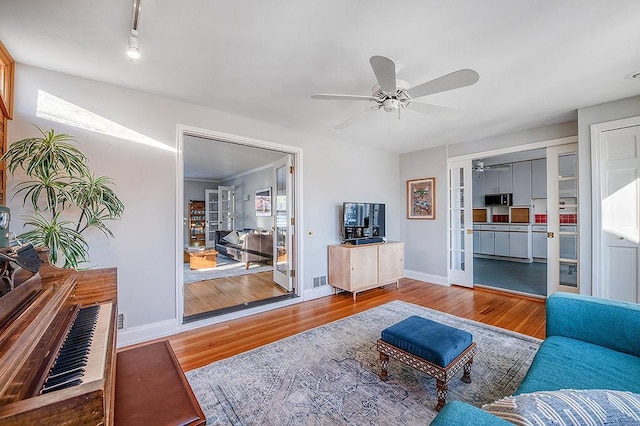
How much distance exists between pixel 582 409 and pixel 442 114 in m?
2.24

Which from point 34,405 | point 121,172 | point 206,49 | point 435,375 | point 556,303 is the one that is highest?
point 206,49

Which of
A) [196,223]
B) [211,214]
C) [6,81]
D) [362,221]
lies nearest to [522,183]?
[362,221]

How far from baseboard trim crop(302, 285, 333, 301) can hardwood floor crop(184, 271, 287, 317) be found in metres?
0.36

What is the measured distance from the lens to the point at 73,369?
86 cm

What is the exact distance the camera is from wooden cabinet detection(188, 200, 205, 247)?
908 cm

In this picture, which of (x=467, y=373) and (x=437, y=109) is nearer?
(x=467, y=373)

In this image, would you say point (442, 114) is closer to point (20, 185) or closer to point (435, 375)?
point (435, 375)

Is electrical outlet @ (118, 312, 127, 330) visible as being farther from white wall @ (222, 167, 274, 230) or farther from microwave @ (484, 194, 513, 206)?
microwave @ (484, 194, 513, 206)

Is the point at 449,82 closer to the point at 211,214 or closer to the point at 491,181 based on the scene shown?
the point at 491,181

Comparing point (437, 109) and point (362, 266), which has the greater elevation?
point (437, 109)

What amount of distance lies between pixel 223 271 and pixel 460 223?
468 centimetres

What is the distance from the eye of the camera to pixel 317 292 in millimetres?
4090

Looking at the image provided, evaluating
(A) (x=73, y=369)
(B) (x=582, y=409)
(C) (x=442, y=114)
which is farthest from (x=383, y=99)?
(A) (x=73, y=369)

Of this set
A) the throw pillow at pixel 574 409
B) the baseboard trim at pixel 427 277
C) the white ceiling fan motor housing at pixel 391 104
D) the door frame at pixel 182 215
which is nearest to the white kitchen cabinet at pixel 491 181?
the baseboard trim at pixel 427 277
